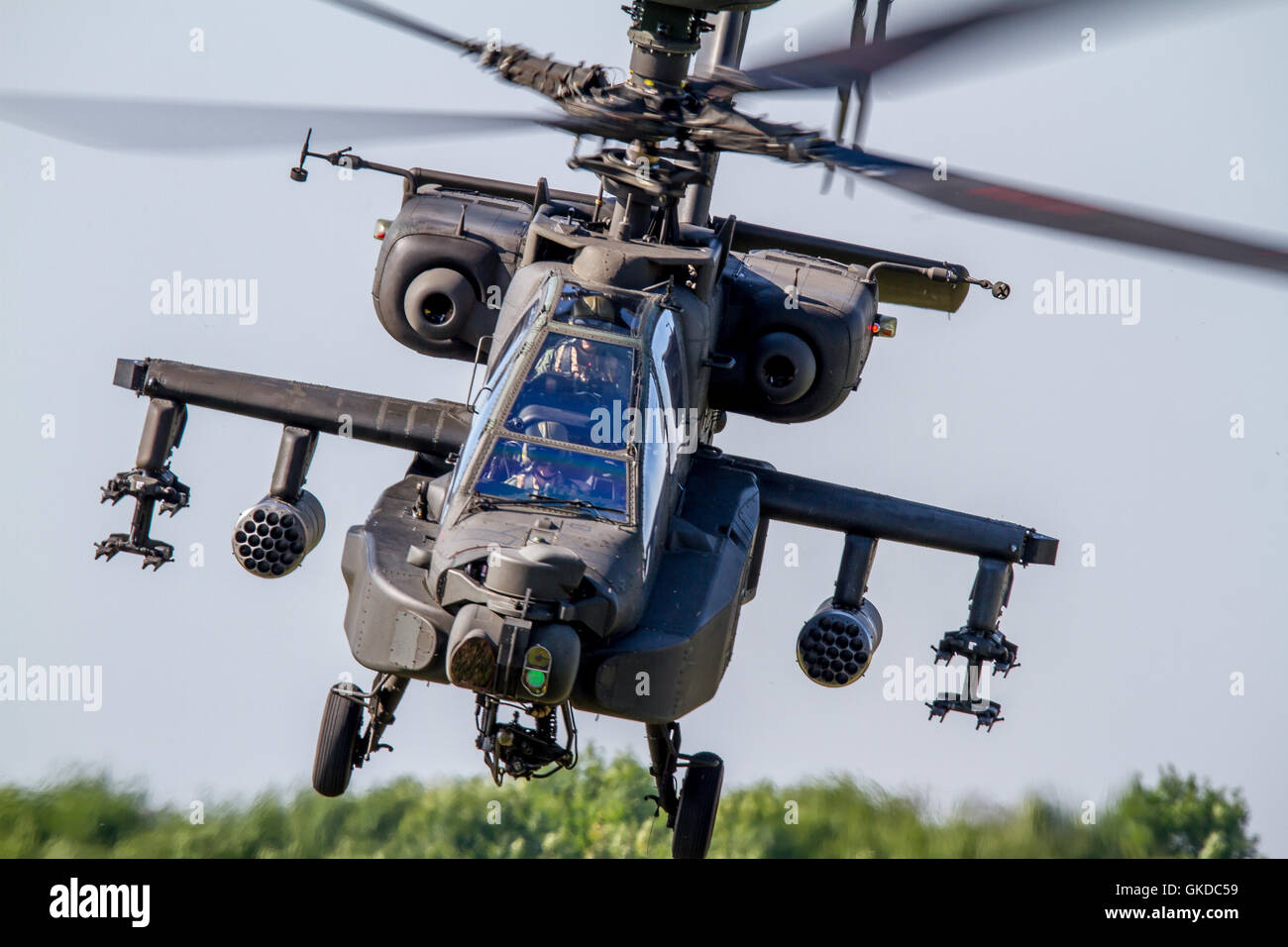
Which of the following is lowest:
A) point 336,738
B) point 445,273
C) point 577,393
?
point 336,738

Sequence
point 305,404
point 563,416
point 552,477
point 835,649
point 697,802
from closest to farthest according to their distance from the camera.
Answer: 1. point 552,477
2. point 563,416
3. point 697,802
4. point 835,649
5. point 305,404

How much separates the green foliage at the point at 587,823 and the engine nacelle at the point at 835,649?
310cm

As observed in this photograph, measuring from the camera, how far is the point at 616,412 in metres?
8.59

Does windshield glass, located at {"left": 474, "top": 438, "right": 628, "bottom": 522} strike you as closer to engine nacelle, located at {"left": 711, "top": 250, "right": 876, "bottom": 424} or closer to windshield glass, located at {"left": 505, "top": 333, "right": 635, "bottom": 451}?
windshield glass, located at {"left": 505, "top": 333, "right": 635, "bottom": 451}

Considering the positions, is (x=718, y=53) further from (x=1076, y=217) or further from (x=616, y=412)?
(x=1076, y=217)

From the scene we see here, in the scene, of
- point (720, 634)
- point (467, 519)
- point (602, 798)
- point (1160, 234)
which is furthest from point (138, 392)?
point (1160, 234)

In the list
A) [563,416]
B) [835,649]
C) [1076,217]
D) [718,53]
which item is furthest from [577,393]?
[718,53]

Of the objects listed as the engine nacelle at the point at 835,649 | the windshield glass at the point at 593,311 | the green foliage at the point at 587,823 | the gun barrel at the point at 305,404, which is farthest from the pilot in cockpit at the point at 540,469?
the green foliage at the point at 587,823

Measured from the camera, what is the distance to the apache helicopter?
7645mm

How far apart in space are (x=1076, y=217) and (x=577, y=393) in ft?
9.26

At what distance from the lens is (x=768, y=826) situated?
13461mm

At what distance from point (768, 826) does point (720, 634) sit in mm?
5124
